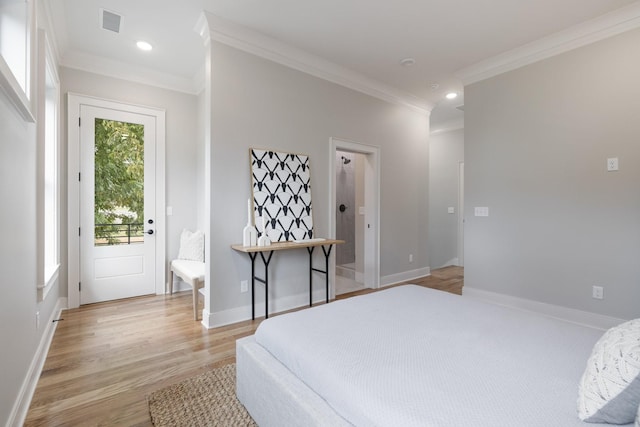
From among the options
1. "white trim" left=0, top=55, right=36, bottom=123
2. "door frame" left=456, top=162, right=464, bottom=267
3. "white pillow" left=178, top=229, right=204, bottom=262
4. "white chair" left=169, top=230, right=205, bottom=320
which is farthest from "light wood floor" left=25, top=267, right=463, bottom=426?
"door frame" left=456, top=162, right=464, bottom=267

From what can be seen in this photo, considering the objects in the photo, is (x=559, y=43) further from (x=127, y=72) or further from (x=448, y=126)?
(x=127, y=72)

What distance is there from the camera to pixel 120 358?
7.53ft

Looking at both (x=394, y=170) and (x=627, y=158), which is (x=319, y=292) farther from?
(x=627, y=158)

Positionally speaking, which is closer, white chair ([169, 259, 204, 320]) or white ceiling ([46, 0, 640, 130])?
white ceiling ([46, 0, 640, 130])

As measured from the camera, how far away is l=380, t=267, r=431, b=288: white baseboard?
441 cm

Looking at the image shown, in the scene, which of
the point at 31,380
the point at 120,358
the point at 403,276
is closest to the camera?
the point at 31,380

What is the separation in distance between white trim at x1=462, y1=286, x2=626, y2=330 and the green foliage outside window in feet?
14.2

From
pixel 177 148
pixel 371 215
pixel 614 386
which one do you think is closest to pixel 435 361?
pixel 614 386

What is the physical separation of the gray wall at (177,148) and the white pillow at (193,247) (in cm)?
22

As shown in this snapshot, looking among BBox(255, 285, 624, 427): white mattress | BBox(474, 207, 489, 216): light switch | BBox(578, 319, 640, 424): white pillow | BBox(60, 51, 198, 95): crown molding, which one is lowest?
BBox(255, 285, 624, 427): white mattress

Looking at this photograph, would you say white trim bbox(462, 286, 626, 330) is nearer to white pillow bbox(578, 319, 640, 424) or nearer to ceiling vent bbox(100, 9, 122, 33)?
white pillow bbox(578, 319, 640, 424)

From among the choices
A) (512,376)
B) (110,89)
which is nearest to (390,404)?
(512,376)

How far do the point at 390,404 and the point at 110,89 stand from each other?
171 inches

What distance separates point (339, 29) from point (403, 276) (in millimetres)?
3475
